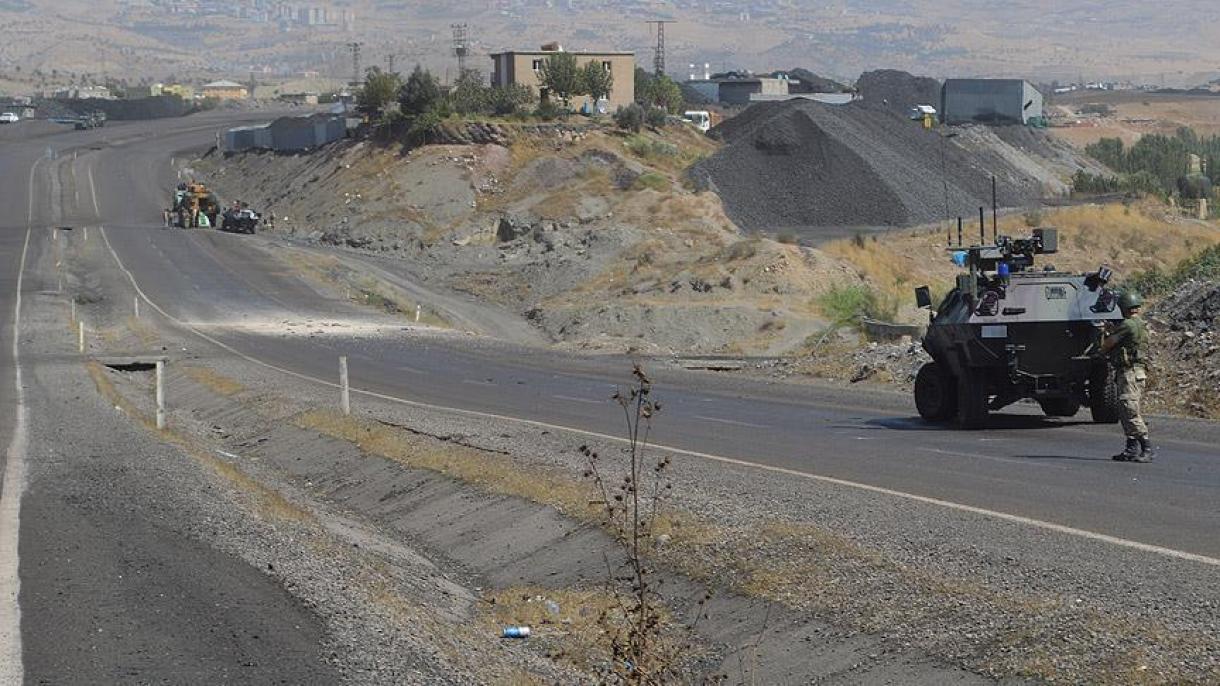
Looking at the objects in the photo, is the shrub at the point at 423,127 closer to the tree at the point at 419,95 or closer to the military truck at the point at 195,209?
the tree at the point at 419,95

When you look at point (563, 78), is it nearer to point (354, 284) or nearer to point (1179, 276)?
point (354, 284)

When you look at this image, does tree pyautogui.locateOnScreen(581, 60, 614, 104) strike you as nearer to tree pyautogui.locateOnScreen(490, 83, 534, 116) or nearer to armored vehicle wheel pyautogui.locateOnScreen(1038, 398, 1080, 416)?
tree pyautogui.locateOnScreen(490, 83, 534, 116)

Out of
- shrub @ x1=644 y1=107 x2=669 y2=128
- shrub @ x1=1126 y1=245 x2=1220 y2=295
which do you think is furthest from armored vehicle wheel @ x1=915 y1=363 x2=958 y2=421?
shrub @ x1=644 y1=107 x2=669 y2=128

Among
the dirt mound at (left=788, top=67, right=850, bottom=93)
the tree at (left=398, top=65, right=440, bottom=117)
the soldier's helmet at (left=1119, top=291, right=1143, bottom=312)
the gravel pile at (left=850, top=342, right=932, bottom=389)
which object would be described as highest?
the dirt mound at (left=788, top=67, right=850, bottom=93)

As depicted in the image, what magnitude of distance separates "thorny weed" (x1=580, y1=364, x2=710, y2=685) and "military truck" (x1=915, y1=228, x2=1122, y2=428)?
4.23 metres

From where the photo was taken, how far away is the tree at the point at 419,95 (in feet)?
295

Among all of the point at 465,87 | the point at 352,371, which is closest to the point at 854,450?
the point at 352,371

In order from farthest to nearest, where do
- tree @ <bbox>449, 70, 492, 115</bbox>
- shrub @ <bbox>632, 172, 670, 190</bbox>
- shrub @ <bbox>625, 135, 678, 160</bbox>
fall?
tree @ <bbox>449, 70, 492, 115</bbox> → shrub @ <bbox>625, 135, 678, 160</bbox> → shrub @ <bbox>632, 172, 670, 190</bbox>

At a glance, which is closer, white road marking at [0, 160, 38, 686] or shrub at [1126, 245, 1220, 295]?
white road marking at [0, 160, 38, 686]

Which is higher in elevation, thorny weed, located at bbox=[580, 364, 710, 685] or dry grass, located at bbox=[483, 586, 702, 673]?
thorny weed, located at bbox=[580, 364, 710, 685]

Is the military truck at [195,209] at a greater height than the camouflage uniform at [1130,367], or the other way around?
the military truck at [195,209]

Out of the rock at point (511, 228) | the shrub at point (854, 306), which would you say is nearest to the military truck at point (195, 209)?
the rock at point (511, 228)

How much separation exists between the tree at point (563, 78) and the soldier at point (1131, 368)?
85076 millimetres

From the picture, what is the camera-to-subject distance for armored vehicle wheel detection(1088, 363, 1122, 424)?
20766 mm
